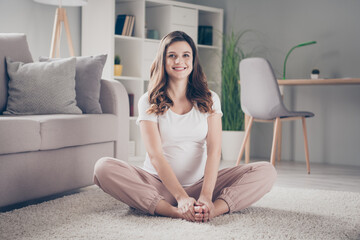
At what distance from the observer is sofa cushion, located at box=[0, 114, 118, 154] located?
A: 2.26 m

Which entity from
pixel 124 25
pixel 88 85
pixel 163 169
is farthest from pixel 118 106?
pixel 124 25

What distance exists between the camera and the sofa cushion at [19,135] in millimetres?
2221

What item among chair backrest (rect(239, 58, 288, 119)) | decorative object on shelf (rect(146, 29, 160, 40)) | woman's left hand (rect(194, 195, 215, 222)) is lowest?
woman's left hand (rect(194, 195, 215, 222))

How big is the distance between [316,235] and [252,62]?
2192 millimetres

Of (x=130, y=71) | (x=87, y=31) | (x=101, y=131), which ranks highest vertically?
(x=87, y=31)

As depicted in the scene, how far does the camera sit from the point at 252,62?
3.90 metres

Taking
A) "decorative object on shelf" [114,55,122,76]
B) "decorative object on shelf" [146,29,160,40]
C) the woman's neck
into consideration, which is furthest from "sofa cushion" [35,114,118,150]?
"decorative object on shelf" [146,29,160,40]

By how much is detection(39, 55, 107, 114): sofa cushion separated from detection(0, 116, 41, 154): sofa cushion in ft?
2.05

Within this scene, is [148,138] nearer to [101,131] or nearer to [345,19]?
[101,131]

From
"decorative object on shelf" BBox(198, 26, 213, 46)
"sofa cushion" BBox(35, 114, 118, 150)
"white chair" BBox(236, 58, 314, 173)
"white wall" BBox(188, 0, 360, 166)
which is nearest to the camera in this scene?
"sofa cushion" BBox(35, 114, 118, 150)

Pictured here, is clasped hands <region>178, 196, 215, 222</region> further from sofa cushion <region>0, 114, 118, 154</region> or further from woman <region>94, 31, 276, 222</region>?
sofa cushion <region>0, 114, 118, 154</region>

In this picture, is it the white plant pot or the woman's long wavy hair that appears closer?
the woman's long wavy hair

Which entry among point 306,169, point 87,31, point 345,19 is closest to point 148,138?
point 306,169

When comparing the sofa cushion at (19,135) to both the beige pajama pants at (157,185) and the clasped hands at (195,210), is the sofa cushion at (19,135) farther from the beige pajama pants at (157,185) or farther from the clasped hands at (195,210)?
the clasped hands at (195,210)
